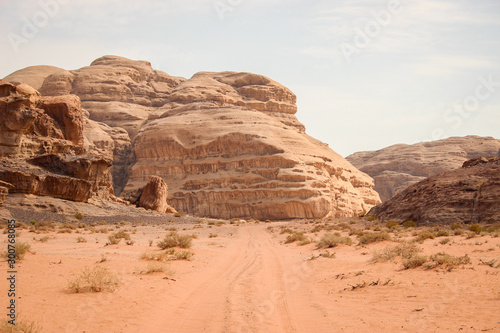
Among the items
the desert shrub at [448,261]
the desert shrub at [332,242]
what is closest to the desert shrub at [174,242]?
the desert shrub at [332,242]

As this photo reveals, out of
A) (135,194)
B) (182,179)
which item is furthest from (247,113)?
(135,194)

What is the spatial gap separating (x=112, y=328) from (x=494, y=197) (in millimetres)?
25562

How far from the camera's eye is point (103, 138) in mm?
83125

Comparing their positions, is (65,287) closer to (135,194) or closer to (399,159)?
(135,194)

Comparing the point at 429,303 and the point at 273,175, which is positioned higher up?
the point at 273,175

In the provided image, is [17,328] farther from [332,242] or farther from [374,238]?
[374,238]

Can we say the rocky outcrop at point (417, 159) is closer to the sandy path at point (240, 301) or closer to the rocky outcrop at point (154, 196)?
the rocky outcrop at point (154, 196)

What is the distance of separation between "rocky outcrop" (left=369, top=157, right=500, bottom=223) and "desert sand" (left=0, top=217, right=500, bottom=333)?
472 inches

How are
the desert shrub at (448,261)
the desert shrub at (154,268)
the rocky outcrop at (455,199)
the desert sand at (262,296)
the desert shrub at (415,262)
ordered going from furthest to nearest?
the rocky outcrop at (455,199), the desert shrub at (415,262), the desert shrub at (154,268), the desert shrub at (448,261), the desert sand at (262,296)

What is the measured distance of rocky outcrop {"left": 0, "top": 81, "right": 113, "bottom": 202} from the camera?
37.7 metres

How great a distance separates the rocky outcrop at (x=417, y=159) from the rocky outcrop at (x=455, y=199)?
3005 inches

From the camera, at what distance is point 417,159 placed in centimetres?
12231

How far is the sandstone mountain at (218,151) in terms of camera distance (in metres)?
67.5

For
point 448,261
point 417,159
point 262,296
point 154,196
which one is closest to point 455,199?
point 448,261
